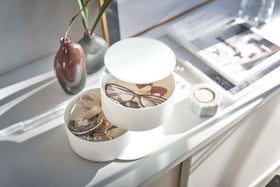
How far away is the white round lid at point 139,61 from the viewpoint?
23.8 inches

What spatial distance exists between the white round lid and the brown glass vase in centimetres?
9

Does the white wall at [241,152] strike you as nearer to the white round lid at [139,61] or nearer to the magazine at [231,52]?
the magazine at [231,52]

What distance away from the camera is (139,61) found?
2.07ft

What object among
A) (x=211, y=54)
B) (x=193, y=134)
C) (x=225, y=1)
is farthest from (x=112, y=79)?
(x=225, y=1)

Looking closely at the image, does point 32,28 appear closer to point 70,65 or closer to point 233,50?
point 70,65

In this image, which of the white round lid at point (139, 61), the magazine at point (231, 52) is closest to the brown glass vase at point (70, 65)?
the white round lid at point (139, 61)

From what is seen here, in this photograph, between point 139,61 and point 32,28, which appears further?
point 32,28

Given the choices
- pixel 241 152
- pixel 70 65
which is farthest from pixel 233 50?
pixel 70 65

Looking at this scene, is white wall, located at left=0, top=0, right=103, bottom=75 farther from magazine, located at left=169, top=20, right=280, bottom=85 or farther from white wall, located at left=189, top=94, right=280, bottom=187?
white wall, located at left=189, top=94, right=280, bottom=187

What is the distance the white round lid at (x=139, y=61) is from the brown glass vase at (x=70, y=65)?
9cm

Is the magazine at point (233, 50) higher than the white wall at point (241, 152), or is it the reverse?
the magazine at point (233, 50)

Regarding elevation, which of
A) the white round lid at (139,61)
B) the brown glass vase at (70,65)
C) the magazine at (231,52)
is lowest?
the magazine at (231,52)

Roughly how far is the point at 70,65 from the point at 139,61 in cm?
16

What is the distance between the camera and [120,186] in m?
0.59
